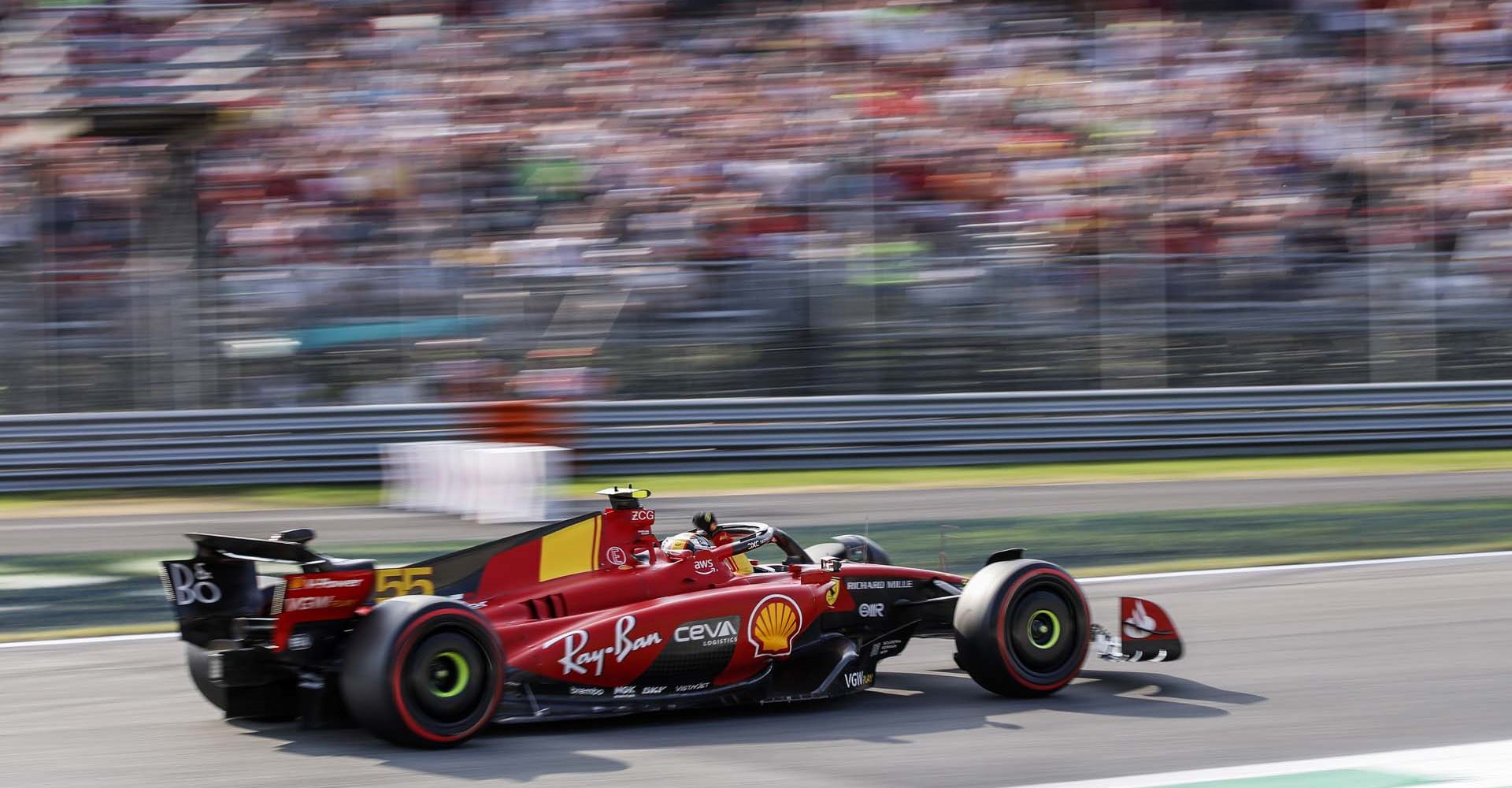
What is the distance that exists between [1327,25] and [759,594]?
14.2 meters

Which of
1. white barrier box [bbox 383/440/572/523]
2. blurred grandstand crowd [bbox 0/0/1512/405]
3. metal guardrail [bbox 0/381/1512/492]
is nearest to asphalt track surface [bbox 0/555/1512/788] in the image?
white barrier box [bbox 383/440/572/523]

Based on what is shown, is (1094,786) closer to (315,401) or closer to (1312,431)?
(315,401)

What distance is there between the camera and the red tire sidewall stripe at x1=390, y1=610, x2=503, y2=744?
532cm

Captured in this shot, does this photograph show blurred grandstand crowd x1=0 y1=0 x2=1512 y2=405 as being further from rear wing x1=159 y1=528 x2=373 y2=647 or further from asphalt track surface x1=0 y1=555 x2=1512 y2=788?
rear wing x1=159 y1=528 x2=373 y2=647

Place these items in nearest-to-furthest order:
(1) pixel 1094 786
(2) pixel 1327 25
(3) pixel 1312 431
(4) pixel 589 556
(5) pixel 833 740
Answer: (1) pixel 1094 786
(5) pixel 833 740
(4) pixel 589 556
(3) pixel 1312 431
(2) pixel 1327 25

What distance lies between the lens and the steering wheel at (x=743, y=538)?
6449 mm

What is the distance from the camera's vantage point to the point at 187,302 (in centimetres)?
1335

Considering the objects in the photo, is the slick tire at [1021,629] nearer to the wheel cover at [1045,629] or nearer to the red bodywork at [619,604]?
the wheel cover at [1045,629]

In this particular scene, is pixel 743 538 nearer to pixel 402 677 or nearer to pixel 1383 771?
pixel 402 677

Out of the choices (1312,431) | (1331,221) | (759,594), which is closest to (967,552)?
(759,594)

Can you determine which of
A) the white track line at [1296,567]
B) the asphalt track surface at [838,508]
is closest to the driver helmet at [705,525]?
the white track line at [1296,567]

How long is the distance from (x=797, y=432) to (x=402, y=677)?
9.19m

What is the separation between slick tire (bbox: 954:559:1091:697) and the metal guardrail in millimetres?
7239

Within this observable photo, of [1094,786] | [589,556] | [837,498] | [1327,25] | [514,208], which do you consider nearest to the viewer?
[1094,786]
